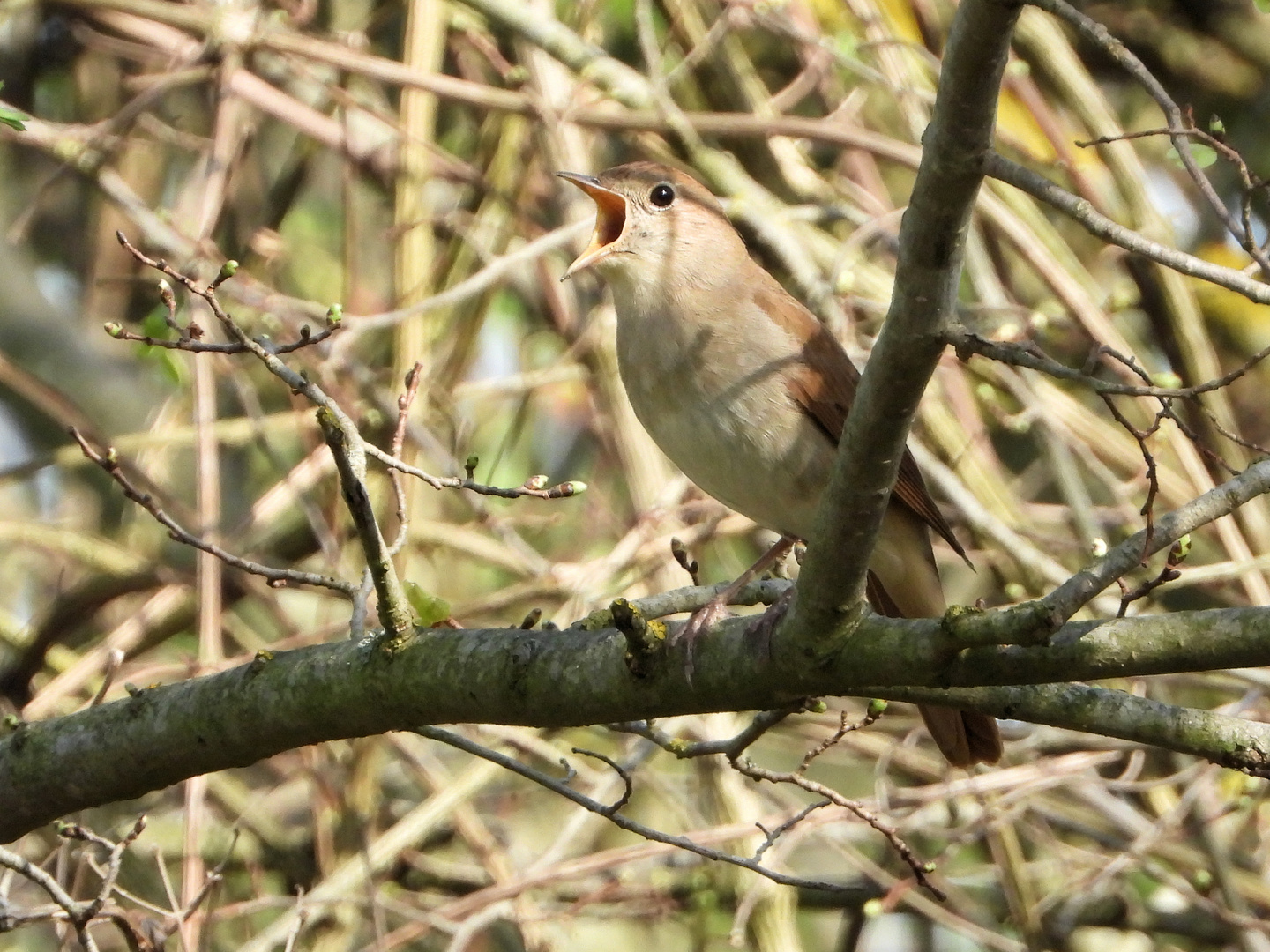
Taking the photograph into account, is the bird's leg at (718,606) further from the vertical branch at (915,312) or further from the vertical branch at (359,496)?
the vertical branch at (359,496)

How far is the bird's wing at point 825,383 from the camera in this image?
157 inches

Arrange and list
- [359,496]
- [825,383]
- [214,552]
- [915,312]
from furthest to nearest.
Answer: [825,383] < [214,552] < [359,496] < [915,312]

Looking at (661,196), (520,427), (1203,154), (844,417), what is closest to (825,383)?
(844,417)

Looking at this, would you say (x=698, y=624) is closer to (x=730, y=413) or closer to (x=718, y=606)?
(x=718, y=606)

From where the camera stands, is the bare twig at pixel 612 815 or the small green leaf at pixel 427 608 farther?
the small green leaf at pixel 427 608

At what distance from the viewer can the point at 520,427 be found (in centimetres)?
571

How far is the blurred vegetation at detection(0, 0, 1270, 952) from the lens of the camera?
4961 millimetres

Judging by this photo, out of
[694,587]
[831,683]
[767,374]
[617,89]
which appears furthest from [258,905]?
[617,89]

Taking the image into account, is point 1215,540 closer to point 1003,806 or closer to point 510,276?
point 1003,806

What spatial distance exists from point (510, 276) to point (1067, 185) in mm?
2048

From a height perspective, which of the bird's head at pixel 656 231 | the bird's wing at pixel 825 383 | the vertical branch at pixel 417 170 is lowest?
the bird's wing at pixel 825 383

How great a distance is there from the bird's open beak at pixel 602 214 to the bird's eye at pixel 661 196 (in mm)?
82

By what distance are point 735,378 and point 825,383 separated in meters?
0.29

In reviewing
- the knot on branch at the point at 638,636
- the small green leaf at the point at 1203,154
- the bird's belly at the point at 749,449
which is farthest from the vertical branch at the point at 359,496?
the small green leaf at the point at 1203,154
